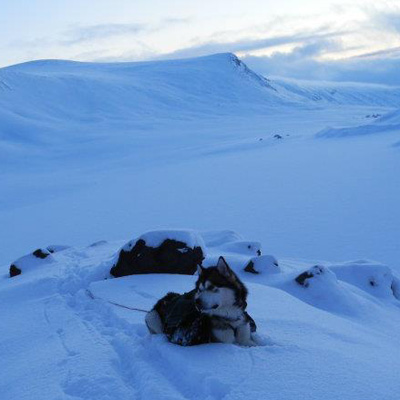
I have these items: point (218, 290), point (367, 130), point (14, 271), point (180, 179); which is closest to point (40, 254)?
point (14, 271)

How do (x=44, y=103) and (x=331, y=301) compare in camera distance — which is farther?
(x=44, y=103)

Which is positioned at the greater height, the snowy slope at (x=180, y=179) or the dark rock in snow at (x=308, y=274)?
the dark rock in snow at (x=308, y=274)

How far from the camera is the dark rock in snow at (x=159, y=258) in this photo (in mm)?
7199

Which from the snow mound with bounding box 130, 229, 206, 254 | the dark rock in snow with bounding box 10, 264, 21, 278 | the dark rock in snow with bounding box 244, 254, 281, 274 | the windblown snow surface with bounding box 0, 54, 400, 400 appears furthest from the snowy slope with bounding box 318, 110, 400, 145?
the dark rock in snow with bounding box 10, 264, 21, 278

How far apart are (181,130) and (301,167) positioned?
86.2 feet

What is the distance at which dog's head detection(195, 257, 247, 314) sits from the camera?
142 inches

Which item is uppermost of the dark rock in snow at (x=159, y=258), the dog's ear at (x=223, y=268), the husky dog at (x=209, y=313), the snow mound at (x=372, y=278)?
the dog's ear at (x=223, y=268)

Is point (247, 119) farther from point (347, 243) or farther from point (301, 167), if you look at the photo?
point (347, 243)

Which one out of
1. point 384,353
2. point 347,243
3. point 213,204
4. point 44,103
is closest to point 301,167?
point 213,204

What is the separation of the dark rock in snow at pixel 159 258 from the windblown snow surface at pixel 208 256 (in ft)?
0.86

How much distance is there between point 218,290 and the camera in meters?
3.61

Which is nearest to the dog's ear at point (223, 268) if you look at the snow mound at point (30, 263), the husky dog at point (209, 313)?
the husky dog at point (209, 313)

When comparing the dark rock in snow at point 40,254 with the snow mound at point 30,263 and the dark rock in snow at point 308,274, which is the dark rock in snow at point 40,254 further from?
the dark rock in snow at point 308,274

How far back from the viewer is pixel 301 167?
2264 centimetres
